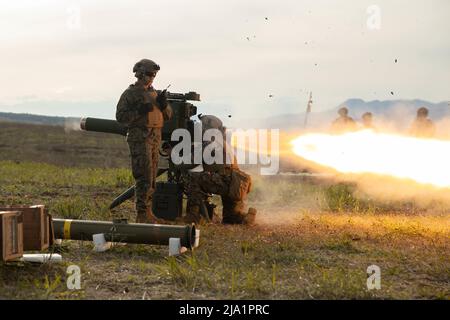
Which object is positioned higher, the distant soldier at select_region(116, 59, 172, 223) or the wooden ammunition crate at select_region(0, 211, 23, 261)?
→ the distant soldier at select_region(116, 59, 172, 223)

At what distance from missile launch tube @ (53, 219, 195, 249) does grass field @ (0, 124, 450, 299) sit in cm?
18

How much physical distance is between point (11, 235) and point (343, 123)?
51.6ft

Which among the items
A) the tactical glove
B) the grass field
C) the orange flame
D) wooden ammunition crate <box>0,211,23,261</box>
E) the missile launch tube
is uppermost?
the tactical glove

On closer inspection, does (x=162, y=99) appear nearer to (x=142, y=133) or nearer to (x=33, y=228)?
(x=142, y=133)

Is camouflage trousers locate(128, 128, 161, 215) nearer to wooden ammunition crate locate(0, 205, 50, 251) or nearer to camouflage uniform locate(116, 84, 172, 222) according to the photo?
→ camouflage uniform locate(116, 84, 172, 222)

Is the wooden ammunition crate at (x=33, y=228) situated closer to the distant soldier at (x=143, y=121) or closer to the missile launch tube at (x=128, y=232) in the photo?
the missile launch tube at (x=128, y=232)

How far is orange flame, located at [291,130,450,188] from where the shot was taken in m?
13.9


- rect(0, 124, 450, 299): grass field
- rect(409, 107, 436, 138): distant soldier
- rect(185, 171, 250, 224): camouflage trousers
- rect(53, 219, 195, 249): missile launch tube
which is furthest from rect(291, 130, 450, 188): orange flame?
rect(53, 219, 195, 249): missile launch tube

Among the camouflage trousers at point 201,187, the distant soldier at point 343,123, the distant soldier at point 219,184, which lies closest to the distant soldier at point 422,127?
the distant soldier at point 343,123

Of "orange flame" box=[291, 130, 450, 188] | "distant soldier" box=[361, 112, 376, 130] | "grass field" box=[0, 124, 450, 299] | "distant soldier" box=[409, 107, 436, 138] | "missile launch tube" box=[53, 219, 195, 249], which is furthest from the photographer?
"distant soldier" box=[361, 112, 376, 130]

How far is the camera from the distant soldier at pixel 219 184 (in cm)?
1096
